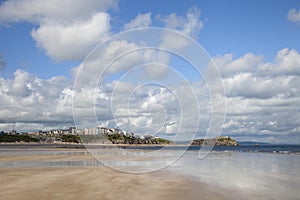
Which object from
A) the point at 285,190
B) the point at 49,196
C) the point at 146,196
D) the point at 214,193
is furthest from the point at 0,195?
the point at 285,190

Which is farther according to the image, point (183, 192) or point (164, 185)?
point (164, 185)

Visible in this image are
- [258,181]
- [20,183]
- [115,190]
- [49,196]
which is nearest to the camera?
[49,196]

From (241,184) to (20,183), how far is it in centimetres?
1517

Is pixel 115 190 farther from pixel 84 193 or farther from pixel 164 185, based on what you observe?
pixel 164 185

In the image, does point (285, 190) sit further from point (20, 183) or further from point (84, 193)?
point (20, 183)

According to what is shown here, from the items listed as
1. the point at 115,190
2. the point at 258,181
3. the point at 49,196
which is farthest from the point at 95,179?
the point at 258,181

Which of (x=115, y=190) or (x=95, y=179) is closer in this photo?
(x=115, y=190)

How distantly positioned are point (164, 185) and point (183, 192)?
304 centimetres

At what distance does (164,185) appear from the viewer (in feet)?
74.0

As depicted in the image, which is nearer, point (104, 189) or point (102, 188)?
point (104, 189)

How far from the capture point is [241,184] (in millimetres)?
23000

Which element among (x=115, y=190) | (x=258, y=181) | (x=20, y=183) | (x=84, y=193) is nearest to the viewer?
(x=84, y=193)

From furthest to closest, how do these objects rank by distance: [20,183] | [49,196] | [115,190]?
[20,183], [115,190], [49,196]

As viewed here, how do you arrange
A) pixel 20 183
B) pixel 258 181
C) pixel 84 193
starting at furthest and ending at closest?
pixel 258 181 < pixel 20 183 < pixel 84 193
